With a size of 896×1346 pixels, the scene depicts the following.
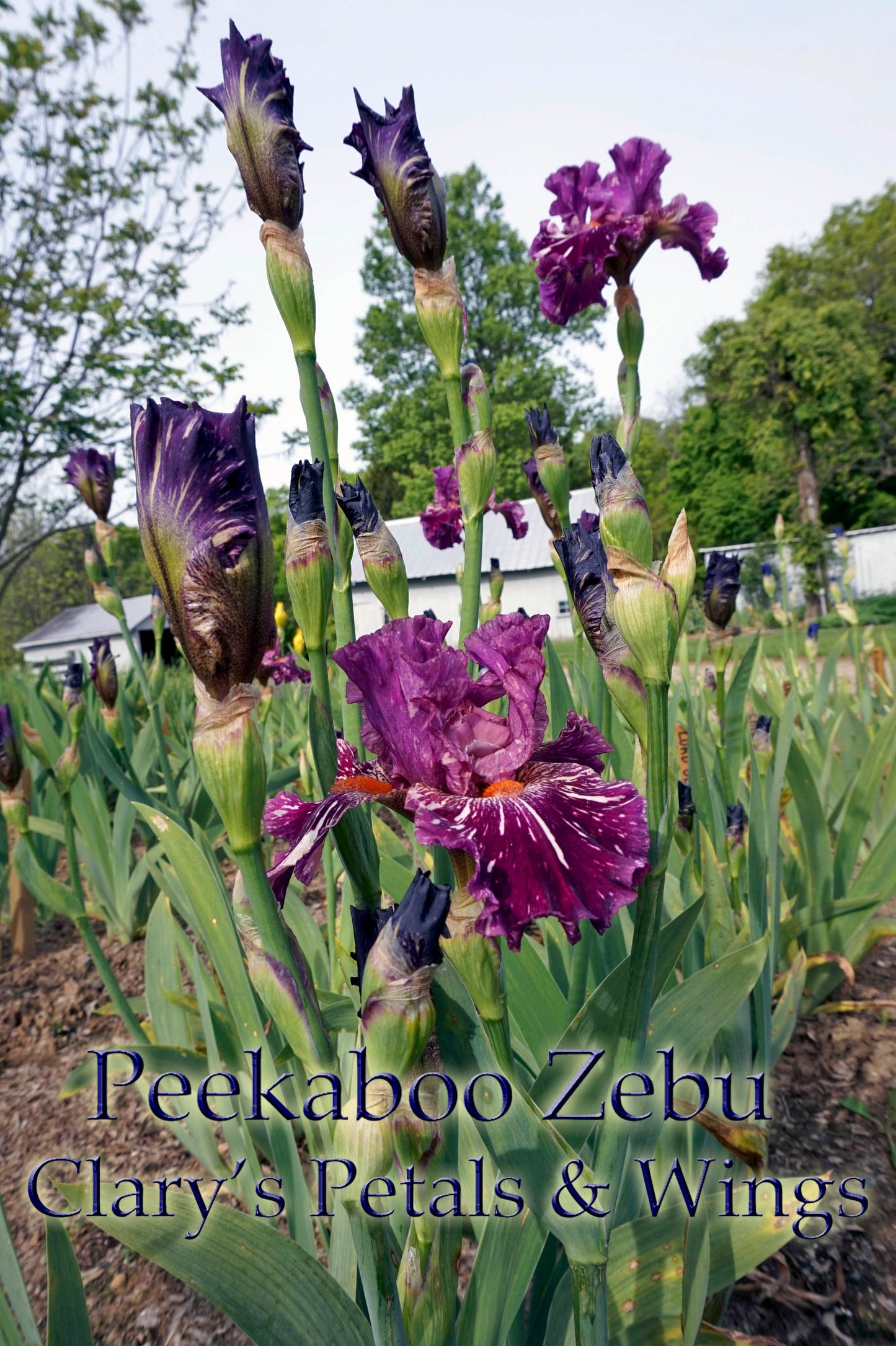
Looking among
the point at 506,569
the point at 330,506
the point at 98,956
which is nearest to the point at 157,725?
the point at 98,956

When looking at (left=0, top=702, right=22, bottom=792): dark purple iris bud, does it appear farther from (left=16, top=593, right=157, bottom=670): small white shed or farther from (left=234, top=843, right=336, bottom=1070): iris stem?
(left=16, top=593, right=157, bottom=670): small white shed

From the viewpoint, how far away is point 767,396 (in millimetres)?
20516

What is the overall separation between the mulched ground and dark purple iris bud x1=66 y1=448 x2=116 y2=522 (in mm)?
1487

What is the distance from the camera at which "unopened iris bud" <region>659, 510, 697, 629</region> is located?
2.58 feet

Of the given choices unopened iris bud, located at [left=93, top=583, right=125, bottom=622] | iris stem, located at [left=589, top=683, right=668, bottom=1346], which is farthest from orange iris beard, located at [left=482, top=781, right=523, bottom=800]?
unopened iris bud, located at [left=93, top=583, right=125, bottom=622]

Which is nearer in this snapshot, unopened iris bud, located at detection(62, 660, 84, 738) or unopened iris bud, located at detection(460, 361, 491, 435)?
unopened iris bud, located at detection(460, 361, 491, 435)

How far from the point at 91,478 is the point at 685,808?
2.10 m

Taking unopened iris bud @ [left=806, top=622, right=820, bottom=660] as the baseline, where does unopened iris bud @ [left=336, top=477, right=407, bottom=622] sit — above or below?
above

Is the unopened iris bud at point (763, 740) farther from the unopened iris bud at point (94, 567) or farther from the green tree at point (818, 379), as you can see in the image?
the green tree at point (818, 379)

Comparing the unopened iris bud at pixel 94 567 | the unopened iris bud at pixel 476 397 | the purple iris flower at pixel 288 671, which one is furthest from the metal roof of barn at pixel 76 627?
the unopened iris bud at pixel 476 397

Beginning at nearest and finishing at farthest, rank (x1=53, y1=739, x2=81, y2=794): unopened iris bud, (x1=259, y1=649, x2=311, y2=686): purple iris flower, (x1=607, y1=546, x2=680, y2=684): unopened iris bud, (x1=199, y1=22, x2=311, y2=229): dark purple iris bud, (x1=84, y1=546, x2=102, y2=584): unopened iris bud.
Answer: (x1=607, y1=546, x2=680, y2=684): unopened iris bud < (x1=199, y1=22, x2=311, y2=229): dark purple iris bud < (x1=53, y1=739, x2=81, y2=794): unopened iris bud < (x1=84, y1=546, x2=102, y2=584): unopened iris bud < (x1=259, y1=649, x2=311, y2=686): purple iris flower

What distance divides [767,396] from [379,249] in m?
12.8

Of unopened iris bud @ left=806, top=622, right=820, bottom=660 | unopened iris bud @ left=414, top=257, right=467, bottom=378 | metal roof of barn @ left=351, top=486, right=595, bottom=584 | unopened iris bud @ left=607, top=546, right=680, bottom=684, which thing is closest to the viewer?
unopened iris bud @ left=607, top=546, right=680, bottom=684

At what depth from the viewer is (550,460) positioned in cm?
166
